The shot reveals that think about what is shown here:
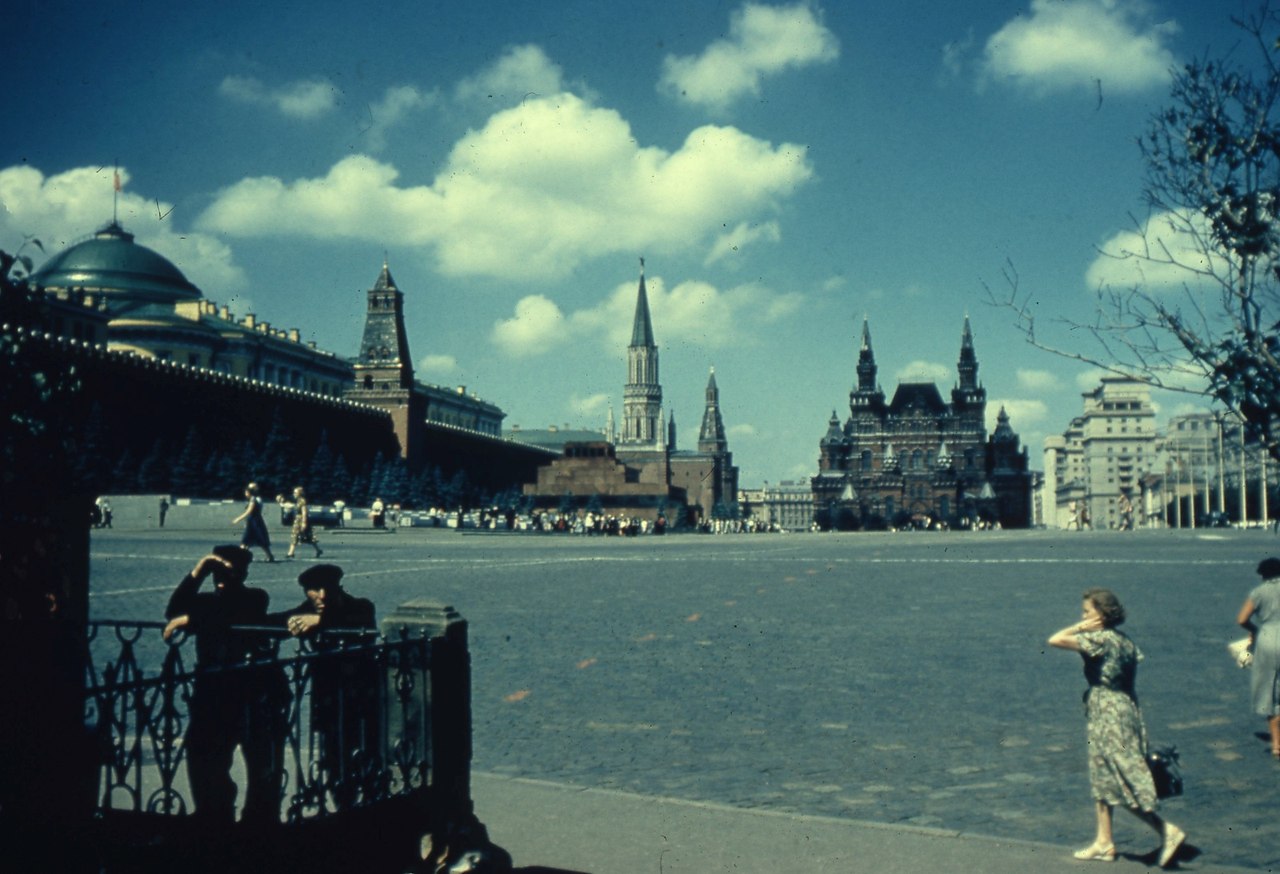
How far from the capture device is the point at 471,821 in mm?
5520

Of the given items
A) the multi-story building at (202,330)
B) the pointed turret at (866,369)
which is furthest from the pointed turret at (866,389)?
the multi-story building at (202,330)

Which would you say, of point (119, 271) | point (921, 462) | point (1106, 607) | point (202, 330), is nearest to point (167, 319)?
point (202, 330)

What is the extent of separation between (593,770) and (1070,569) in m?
19.4

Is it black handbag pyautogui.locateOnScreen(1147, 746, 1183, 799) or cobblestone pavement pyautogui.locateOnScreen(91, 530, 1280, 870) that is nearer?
black handbag pyautogui.locateOnScreen(1147, 746, 1183, 799)

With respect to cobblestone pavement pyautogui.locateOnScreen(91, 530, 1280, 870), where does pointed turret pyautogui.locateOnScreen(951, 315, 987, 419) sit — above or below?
above

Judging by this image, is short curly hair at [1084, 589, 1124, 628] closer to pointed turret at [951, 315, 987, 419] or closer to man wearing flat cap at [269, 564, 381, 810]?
A: man wearing flat cap at [269, 564, 381, 810]

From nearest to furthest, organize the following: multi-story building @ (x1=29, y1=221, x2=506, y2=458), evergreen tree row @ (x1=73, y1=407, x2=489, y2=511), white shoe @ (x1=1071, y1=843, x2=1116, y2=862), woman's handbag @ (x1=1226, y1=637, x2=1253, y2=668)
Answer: white shoe @ (x1=1071, y1=843, x2=1116, y2=862), woman's handbag @ (x1=1226, y1=637, x2=1253, y2=668), evergreen tree row @ (x1=73, y1=407, x2=489, y2=511), multi-story building @ (x1=29, y1=221, x2=506, y2=458)

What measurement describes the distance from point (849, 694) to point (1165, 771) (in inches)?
157

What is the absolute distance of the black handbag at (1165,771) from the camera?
18.7ft

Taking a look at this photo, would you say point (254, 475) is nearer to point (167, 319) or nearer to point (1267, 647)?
point (167, 319)

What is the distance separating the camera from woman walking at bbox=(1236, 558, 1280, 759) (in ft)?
25.2


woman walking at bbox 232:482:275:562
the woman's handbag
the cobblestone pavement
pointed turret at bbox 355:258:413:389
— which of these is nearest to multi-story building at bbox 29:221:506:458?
pointed turret at bbox 355:258:413:389

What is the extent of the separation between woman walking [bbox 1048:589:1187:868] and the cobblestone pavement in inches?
11.6

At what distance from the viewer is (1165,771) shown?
5695mm
